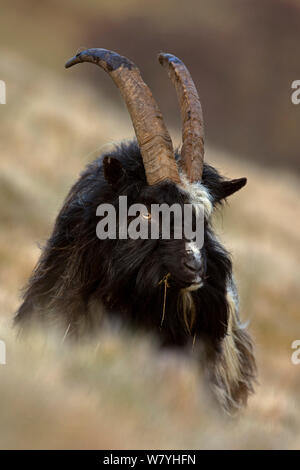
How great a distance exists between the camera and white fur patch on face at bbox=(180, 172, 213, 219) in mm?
7844

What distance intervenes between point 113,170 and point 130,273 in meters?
0.93

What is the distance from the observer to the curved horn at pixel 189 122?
8164mm

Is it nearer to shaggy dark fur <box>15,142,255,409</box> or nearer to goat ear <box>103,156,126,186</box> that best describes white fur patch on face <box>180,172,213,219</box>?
shaggy dark fur <box>15,142,255,409</box>

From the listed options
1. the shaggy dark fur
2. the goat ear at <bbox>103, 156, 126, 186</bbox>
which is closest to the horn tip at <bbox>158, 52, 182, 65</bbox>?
the shaggy dark fur

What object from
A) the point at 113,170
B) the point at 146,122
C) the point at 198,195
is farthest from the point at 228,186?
the point at 113,170

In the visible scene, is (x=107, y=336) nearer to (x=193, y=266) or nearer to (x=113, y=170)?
(x=193, y=266)

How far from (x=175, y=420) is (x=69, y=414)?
44.5 inches

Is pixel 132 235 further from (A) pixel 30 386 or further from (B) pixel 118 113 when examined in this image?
(B) pixel 118 113

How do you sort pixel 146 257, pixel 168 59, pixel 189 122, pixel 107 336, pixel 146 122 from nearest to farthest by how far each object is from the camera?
pixel 146 257, pixel 107 336, pixel 146 122, pixel 189 122, pixel 168 59

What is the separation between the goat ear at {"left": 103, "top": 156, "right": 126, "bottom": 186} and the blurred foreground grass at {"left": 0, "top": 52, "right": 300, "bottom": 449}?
116 cm

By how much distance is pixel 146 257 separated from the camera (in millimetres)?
7586

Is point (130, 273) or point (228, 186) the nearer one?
point (130, 273)

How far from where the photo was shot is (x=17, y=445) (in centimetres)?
507

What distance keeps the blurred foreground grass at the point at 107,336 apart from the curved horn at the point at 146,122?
0.98m
